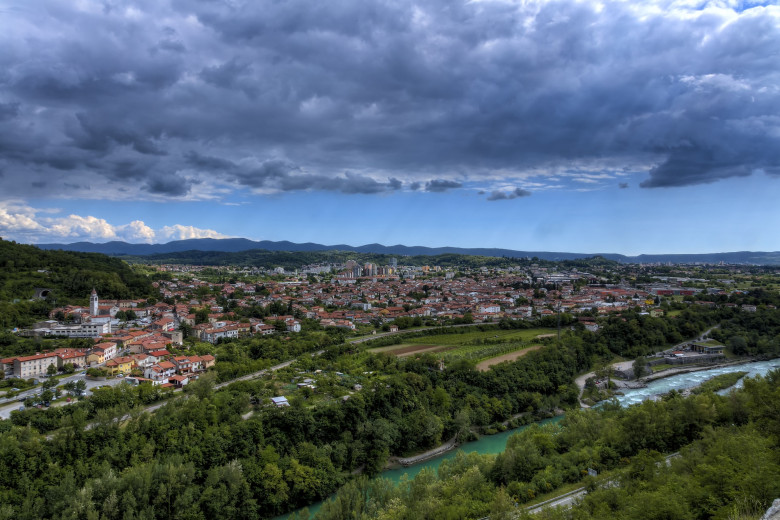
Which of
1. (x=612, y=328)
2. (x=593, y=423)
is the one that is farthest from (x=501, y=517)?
(x=612, y=328)

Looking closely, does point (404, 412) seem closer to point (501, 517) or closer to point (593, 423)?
point (593, 423)

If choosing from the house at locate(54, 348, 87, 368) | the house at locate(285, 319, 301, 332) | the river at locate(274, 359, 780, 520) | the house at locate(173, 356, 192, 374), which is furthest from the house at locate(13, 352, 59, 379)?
the house at locate(285, 319, 301, 332)

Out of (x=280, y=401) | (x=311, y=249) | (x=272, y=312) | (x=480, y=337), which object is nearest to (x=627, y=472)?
(x=280, y=401)

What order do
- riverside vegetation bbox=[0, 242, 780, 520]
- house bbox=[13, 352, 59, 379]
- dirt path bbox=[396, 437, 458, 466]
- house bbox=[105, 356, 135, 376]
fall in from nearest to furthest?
riverside vegetation bbox=[0, 242, 780, 520], dirt path bbox=[396, 437, 458, 466], house bbox=[13, 352, 59, 379], house bbox=[105, 356, 135, 376]

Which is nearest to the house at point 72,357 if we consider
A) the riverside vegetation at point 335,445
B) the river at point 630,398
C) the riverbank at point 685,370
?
the riverside vegetation at point 335,445

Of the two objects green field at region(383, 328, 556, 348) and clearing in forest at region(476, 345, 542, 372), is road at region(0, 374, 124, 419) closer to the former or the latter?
green field at region(383, 328, 556, 348)

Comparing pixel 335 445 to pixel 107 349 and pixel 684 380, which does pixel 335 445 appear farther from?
pixel 684 380

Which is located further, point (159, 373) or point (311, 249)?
point (311, 249)
